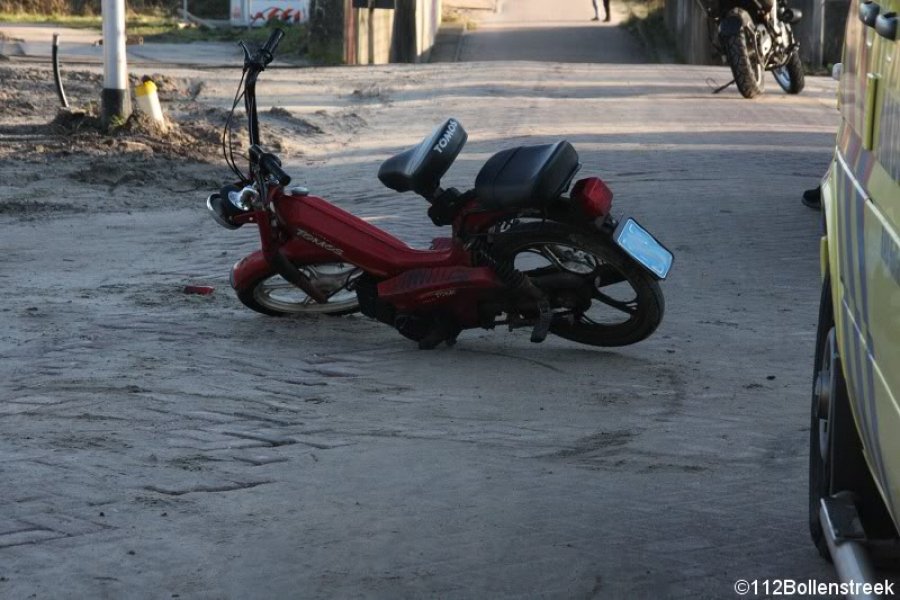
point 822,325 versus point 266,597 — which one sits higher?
point 822,325

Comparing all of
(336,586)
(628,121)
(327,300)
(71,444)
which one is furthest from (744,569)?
(628,121)

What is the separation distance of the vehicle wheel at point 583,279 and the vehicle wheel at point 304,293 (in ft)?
2.96

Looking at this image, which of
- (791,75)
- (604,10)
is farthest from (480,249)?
(604,10)

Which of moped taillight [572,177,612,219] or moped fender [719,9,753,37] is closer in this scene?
moped taillight [572,177,612,219]

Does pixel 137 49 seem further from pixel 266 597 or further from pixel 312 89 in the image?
pixel 266 597

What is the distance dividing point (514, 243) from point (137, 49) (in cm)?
1955

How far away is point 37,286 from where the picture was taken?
7.86 metres

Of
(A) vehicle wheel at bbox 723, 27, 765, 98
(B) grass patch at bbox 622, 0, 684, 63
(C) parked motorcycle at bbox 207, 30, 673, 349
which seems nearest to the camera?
(C) parked motorcycle at bbox 207, 30, 673, 349

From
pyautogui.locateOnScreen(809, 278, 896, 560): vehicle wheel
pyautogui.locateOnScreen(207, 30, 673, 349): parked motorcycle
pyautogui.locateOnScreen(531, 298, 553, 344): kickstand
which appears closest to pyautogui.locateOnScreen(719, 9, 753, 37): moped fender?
pyautogui.locateOnScreen(207, 30, 673, 349): parked motorcycle

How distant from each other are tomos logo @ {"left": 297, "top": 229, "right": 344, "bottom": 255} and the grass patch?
25311 mm

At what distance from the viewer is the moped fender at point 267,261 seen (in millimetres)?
6754

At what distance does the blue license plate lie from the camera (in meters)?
6.17

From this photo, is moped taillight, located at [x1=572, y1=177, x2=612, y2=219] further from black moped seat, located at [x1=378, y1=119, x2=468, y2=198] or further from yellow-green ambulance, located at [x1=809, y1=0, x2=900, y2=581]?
yellow-green ambulance, located at [x1=809, y1=0, x2=900, y2=581]

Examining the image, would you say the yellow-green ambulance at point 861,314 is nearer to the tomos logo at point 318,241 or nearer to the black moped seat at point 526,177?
the black moped seat at point 526,177
